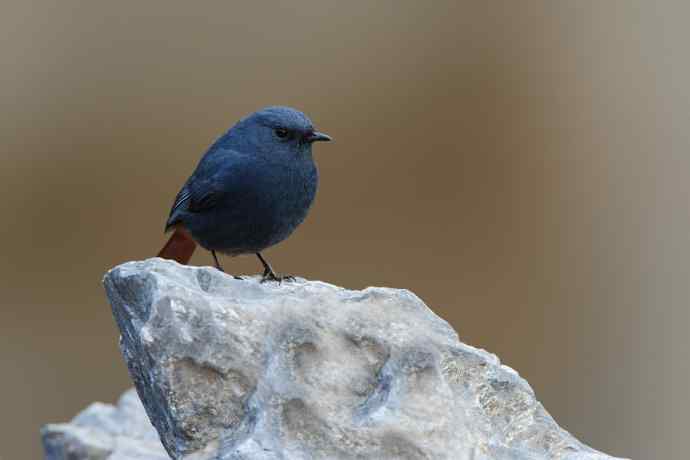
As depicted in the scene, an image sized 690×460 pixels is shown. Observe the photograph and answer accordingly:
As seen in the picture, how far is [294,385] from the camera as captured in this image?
2.64 meters

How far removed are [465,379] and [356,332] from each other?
34 cm

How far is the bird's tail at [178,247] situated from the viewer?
428cm

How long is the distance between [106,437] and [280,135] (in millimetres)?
1401

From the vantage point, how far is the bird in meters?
3.79

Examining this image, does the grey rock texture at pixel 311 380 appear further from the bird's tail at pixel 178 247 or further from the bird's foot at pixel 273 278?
the bird's tail at pixel 178 247

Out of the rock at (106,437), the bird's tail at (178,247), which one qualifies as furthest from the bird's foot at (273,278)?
the rock at (106,437)

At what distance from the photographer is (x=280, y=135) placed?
3896mm

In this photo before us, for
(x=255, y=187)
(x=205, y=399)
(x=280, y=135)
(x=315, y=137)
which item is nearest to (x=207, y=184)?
(x=255, y=187)

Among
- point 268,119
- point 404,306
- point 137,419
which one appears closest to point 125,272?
point 404,306

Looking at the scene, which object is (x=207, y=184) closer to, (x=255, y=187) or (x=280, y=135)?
(x=255, y=187)

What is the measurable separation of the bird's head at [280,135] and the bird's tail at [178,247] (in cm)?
57

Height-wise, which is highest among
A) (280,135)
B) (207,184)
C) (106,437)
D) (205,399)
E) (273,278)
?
(280,135)

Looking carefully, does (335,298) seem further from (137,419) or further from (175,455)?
(137,419)

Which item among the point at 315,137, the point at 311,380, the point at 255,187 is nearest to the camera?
the point at 311,380
